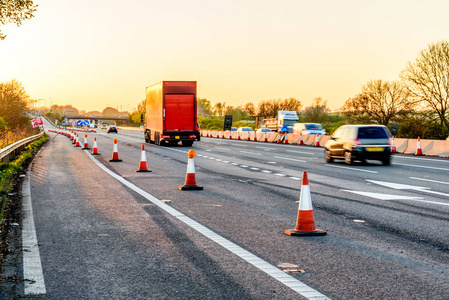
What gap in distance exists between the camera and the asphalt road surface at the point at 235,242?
4645 mm

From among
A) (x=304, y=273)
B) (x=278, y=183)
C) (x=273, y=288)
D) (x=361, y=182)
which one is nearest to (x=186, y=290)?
(x=273, y=288)

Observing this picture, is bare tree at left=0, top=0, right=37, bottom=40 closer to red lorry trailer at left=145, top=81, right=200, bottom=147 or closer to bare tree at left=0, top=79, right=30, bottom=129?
red lorry trailer at left=145, top=81, right=200, bottom=147

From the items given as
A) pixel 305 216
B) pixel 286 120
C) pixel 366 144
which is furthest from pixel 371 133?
pixel 286 120

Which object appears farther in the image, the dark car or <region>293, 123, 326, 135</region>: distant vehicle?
<region>293, 123, 326, 135</region>: distant vehicle

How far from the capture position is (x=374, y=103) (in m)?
68.6

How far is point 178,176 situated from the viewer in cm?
1525

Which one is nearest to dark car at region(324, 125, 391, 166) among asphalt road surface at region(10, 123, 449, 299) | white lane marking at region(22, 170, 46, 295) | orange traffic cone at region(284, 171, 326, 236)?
asphalt road surface at region(10, 123, 449, 299)

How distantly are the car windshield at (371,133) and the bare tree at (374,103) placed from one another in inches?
1900

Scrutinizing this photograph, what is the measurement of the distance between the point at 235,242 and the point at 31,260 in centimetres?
227

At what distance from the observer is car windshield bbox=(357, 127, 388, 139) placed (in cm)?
1956

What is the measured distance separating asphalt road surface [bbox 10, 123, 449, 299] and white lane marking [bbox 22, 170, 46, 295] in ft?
0.11

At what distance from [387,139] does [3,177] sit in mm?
12956

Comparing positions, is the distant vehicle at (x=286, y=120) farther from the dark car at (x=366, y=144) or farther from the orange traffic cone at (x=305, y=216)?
the orange traffic cone at (x=305, y=216)

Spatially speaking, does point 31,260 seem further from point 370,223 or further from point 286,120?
point 286,120
